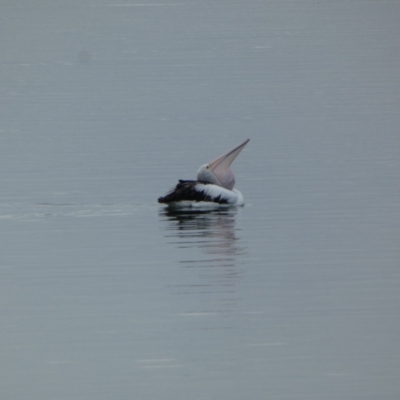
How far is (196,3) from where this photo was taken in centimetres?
6669

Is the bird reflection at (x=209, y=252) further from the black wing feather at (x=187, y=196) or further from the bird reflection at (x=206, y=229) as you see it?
the black wing feather at (x=187, y=196)

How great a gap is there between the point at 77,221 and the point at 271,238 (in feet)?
6.21

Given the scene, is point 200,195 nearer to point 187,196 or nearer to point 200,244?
point 187,196

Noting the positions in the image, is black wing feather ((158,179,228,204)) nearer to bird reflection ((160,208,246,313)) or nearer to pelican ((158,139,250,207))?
pelican ((158,139,250,207))

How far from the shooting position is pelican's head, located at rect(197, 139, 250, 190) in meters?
13.0

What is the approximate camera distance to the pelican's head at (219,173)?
13031 mm

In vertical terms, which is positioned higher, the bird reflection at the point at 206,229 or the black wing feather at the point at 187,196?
the black wing feather at the point at 187,196

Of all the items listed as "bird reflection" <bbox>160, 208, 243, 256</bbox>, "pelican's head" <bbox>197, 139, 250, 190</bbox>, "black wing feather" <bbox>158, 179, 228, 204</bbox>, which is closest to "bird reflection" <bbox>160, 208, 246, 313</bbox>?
"bird reflection" <bbox>160, 208, 243, 256</bbox>

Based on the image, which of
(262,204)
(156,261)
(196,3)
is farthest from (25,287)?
(196,3)

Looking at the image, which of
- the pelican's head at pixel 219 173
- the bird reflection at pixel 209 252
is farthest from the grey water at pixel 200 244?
the pelican's head at pixel 219 173

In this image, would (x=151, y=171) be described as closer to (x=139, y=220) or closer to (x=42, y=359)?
(x=139, y=220)

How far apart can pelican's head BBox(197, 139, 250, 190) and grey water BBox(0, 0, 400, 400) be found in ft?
1.68

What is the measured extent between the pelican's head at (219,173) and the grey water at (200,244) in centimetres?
51

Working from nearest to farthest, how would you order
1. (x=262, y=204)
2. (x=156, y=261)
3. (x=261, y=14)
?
(x=156, y=261), (x=262, y=204), (x=261, y=14)
